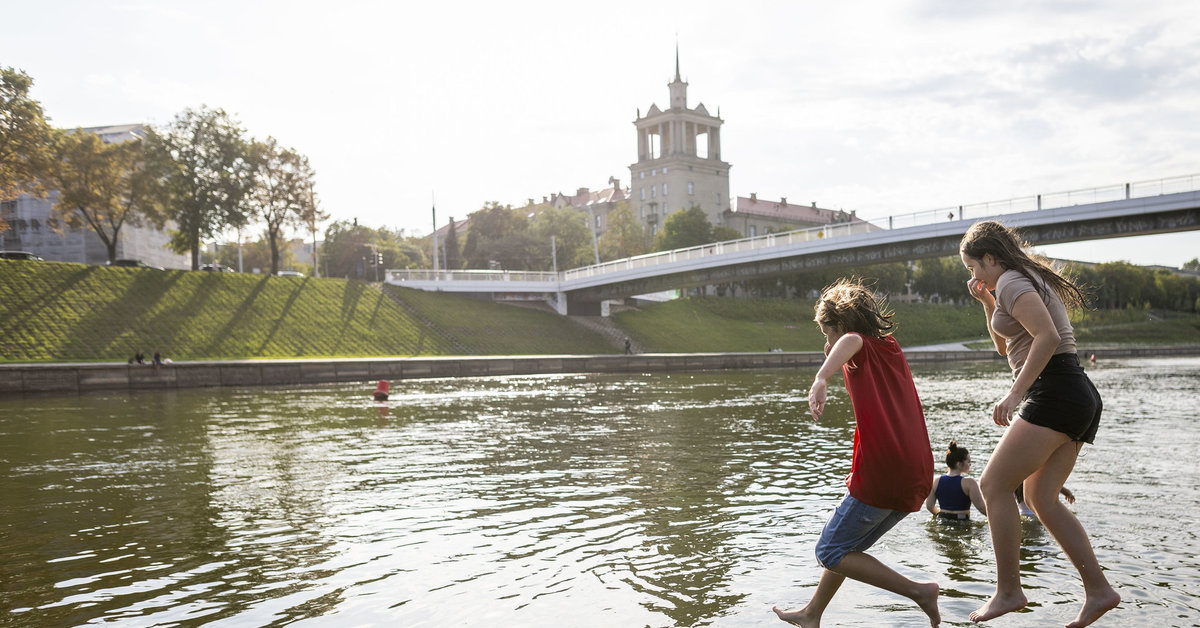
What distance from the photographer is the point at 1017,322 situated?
4645mm

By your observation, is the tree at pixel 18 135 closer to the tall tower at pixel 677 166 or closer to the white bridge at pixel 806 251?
the white bridge at pixel 806 251

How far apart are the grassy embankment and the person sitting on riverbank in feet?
126

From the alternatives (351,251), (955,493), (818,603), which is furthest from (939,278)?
(818,603)

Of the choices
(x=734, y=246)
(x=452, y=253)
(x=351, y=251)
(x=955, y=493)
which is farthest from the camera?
(x=452, y=253)

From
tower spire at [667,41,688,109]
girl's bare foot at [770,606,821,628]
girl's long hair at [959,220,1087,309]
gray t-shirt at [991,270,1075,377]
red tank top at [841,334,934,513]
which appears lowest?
girl's bare foot at [770,606,821,628]

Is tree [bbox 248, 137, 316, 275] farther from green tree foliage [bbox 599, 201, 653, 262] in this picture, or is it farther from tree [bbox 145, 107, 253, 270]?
green tree foliage [bbox 599, 201, 653, 262]

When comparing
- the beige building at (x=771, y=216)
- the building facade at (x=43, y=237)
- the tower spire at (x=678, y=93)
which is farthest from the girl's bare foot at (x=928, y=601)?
the tower spire at (x=678, y=93)

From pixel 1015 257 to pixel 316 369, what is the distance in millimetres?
33324

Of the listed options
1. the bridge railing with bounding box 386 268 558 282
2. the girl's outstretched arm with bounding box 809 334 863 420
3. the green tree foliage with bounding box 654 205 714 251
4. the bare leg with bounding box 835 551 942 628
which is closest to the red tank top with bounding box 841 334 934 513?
the girl's outstretched arm with bounding box 809 334 863 420

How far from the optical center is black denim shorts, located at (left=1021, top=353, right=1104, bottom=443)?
4344mm

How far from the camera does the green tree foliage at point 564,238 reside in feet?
314

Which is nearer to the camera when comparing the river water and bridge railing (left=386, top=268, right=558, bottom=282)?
the river water

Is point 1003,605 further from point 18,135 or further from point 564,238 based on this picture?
point 564,238

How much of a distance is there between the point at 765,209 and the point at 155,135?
4194 inches
